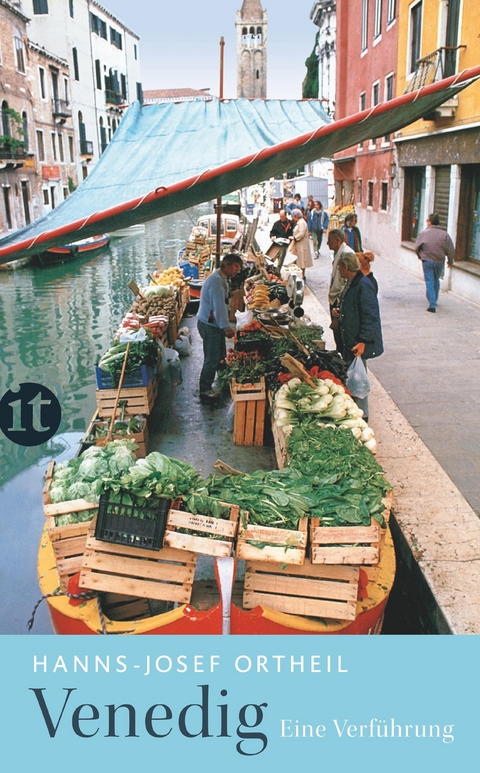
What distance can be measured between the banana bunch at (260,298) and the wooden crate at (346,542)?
20.7 feet

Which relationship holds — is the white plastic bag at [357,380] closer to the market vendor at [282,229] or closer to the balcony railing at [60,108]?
the market vendor at [282,229]

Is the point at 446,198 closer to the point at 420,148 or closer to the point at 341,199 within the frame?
the point at 420,148

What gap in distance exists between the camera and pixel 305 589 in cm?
361

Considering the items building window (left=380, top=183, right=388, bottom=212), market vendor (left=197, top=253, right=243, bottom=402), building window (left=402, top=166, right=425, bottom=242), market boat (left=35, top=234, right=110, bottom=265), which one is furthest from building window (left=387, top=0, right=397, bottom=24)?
market vendor (left=197, top=253, right=243, bottom=402)

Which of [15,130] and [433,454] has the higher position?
[15,130]

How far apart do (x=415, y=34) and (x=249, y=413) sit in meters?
14.5

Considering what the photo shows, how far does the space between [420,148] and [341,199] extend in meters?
15.0

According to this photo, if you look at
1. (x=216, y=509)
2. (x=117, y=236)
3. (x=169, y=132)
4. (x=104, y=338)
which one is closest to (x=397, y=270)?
(x=104, y=338)

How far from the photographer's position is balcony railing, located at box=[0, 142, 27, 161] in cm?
3156

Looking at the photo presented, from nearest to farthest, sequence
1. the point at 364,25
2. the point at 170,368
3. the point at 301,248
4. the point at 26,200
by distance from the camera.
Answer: the point at 170,368, the point at 301,248, the point at 364,25, the point at 26,200

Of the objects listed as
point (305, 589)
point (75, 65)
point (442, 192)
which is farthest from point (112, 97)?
point (305, 589)

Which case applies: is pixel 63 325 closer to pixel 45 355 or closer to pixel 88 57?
pixel 45 355

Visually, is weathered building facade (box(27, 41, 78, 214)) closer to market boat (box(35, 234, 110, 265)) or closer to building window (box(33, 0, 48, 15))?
building window (box(33, 0, 48, 15))

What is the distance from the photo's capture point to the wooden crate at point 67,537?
3.81 metres
